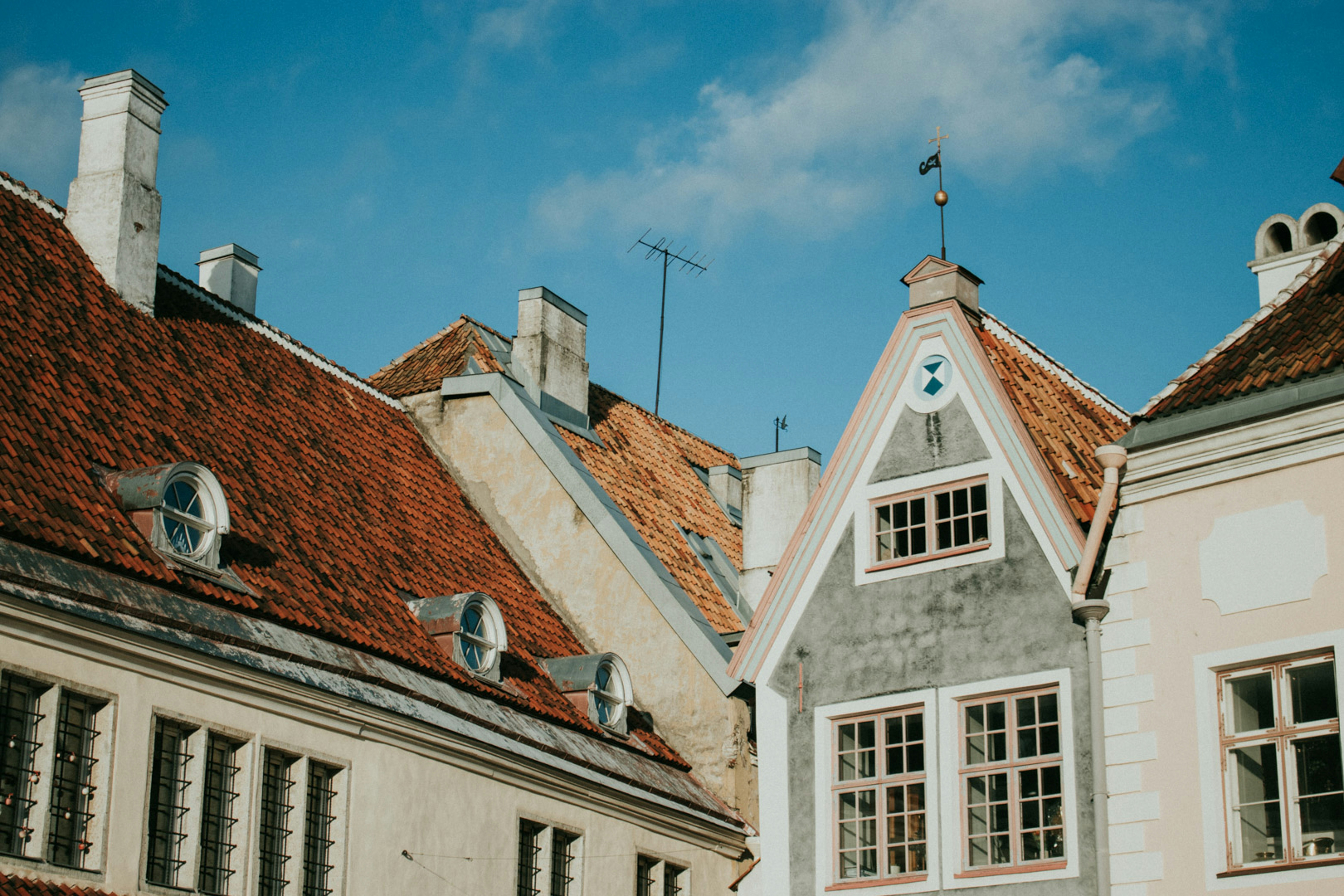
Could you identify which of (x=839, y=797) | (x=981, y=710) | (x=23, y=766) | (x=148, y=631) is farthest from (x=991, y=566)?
(x=23, y=766)

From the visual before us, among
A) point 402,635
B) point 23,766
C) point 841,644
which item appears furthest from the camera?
point 402,635

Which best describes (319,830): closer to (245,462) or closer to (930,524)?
(245,462)

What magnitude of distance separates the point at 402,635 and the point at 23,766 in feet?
21.1

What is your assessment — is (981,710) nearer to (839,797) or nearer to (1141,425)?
(839,797)

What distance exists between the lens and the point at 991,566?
1895cm

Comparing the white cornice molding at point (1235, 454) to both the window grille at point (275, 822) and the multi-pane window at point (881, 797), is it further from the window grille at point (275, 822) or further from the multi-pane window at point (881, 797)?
the window grille at point (275, 822)

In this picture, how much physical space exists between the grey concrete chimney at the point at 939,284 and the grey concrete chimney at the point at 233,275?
1200cm

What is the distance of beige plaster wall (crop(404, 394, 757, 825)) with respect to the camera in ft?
83.4

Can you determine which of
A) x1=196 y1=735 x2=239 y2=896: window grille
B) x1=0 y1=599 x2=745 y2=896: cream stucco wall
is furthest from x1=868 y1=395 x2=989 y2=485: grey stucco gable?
x1=196 y1=735 x2=239 y2=896: window grille

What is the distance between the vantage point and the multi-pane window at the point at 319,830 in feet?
61.2

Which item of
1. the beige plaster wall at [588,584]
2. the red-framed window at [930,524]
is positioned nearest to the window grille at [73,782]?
the red-framed window at [930,524]

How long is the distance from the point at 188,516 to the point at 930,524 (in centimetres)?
829

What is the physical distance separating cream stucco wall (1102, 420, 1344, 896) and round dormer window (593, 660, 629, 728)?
8654 millimetres

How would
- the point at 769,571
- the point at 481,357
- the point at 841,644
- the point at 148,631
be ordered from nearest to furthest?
the point at 148,631 → the point at 841,644 → the point at 769,571 → the point at 481,357
